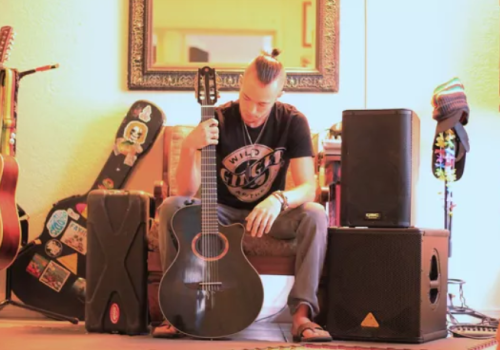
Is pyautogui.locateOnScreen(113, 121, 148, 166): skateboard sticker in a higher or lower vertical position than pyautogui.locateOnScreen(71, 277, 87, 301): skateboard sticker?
higher

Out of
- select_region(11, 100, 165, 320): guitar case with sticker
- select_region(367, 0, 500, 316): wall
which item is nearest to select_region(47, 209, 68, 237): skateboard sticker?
select_region(11, 100, 165, 320): guitar case with sticker

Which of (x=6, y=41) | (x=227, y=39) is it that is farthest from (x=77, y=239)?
(x=227, y=39)

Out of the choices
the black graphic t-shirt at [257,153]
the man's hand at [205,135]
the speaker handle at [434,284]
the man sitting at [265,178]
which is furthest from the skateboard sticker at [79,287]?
the speaker handle at [434,284]

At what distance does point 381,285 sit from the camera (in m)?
2.34

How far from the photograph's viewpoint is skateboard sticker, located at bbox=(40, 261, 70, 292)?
311 cm

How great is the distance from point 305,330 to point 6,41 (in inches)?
72.0

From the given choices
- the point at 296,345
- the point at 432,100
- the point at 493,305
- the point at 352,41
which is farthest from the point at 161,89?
the point at 493,305

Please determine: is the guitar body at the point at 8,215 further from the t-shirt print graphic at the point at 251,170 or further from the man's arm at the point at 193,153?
the t-shirt print graphic at the point at 251,170

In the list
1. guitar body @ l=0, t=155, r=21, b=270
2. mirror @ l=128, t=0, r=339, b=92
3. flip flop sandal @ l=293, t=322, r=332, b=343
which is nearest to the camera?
flip flop sandal @ l=293, t=322, r=332, b=343

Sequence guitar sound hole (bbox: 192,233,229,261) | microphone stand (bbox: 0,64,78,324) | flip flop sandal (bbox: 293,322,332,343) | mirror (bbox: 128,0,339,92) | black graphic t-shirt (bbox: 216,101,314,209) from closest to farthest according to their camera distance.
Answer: flip flop sandal (bbox: 293,322,332,343), guitar sound hole (bbox: 192,233,229,261), black graphic t-shirt (bbox: 216,101,314,209), microphone stand (bbox: 0,64,78,324), mirror (bbox: 128,0,339,92)

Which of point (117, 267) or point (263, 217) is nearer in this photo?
point (263, 217)

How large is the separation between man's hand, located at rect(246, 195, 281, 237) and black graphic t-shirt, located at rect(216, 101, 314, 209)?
0.26 m

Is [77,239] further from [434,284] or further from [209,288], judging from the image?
[434,284]

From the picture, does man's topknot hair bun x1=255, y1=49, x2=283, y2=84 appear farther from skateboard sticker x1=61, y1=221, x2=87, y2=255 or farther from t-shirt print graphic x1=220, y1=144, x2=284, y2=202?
skateboard sticker x1=61, y1=221, x2=87, y2=255
